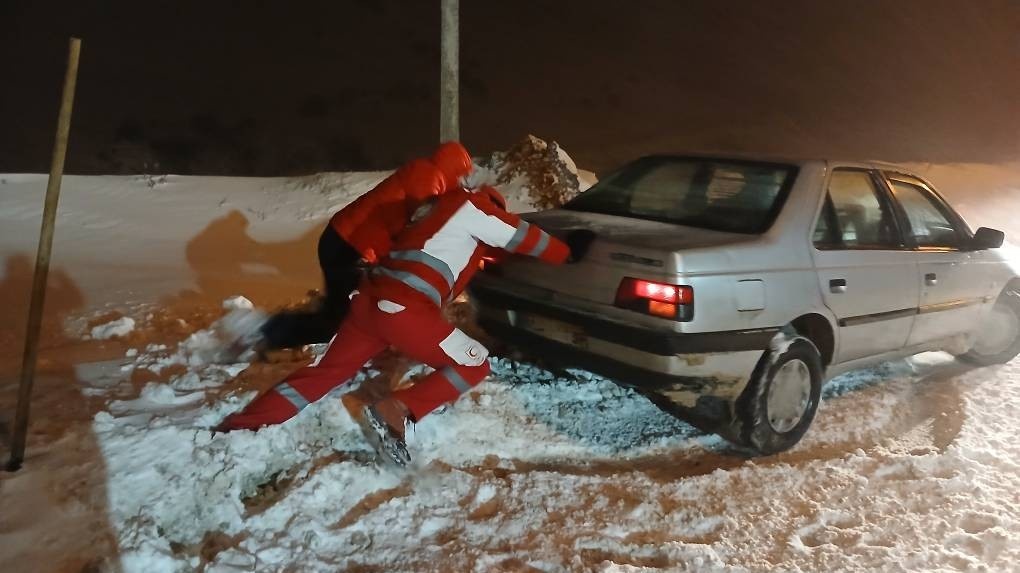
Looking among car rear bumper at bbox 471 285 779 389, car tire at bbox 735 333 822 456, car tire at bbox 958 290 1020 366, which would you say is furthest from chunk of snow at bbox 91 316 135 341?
car tire at bbox 958 290 1020 366

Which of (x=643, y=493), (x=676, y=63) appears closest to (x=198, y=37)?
(x=676, y=63)

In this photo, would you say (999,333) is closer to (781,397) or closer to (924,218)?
(924,218)

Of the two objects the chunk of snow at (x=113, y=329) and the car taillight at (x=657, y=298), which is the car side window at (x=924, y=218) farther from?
the chunk of snow at (x=113, y=329)

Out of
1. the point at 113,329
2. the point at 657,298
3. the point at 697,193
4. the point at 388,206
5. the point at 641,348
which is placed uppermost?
the point at 697,193

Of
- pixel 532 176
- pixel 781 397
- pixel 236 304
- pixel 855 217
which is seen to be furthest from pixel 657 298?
pixel 532 176

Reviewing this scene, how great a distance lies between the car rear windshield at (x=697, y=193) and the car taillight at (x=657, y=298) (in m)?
0.66

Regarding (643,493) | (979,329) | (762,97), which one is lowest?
(643,493)

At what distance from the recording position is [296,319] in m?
5.39

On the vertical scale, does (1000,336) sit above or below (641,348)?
below

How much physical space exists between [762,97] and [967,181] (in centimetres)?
1508

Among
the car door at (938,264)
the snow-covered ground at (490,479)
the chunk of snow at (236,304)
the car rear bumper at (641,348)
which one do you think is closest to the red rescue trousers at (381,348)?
the snow-covered ground at (490,479)

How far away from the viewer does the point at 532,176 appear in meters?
9.89

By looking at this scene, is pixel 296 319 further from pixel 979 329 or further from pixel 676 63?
pixel 676 63

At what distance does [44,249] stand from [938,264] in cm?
474
